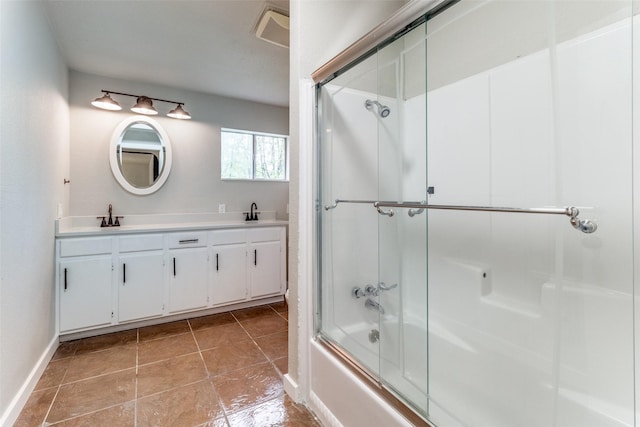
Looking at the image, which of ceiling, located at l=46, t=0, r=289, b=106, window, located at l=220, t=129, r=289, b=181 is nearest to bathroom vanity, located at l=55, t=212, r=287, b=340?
window, located at l=220, t=129, r=289, b=181

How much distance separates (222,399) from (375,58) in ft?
6.95

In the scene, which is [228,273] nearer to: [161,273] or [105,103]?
[161,273]

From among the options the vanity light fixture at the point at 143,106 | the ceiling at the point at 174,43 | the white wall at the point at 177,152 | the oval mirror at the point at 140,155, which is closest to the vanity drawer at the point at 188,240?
the white wall at the point at 177,152

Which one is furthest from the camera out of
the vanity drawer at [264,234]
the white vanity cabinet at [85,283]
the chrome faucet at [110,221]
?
the vanity drawer at [264,234]

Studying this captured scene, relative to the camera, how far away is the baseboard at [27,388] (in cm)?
148

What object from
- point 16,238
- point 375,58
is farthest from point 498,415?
point 16,238

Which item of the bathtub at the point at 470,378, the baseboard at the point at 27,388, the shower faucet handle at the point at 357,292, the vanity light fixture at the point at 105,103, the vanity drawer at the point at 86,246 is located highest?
the vanity light fixture at the point at 105,103

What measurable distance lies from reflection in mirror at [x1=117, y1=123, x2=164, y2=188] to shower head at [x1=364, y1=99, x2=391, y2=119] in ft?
7.64

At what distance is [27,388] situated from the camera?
1.70 metres

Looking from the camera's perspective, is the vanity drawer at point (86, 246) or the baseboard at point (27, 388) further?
the vanity drawer at point (86, 246)

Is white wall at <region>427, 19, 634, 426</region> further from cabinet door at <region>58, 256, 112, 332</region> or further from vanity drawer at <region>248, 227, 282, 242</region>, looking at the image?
cabinet door at <region>58, 256, 112, 332</region>

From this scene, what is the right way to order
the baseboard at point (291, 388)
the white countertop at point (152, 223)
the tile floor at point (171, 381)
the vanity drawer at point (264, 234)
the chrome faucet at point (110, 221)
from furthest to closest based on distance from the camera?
the vanity drawer at point (264, 234) → the chrome faucet at point (110, 221) → the white countertop at point (152, 223) → the baseboard at point (291, 388) → the tile floor at point (171, 381)

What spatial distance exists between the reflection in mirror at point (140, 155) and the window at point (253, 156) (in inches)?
26.6

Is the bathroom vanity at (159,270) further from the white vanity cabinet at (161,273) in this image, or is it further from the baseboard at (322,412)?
the baseboard at (322,412)
